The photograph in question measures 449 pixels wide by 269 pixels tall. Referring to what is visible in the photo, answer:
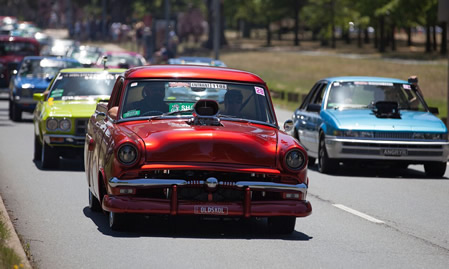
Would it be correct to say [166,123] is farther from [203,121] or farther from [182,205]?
[182,205]

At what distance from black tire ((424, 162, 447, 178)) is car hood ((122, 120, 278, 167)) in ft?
24.9

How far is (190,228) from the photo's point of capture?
1036cm

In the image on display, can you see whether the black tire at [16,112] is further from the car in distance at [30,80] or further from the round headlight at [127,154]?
the round headlight at [127,154]

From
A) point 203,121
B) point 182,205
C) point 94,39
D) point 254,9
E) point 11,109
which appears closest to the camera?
point 182,205

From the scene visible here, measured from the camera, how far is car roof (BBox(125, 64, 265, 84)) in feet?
35.3

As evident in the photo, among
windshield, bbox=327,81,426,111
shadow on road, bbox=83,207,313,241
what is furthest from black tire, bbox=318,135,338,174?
shadow on road, bbox=83,207,313,241

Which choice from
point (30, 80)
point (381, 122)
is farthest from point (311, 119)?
point (30, 80)

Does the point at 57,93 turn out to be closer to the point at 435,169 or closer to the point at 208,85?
the point at 435,169

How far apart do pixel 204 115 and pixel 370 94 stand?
818 cm

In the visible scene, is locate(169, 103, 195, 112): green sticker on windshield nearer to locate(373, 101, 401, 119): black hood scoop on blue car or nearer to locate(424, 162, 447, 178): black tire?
locate(373, 101, 401, 119): black hood scoop on blue car

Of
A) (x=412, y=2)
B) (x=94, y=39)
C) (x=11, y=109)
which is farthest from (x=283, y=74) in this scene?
(x=94, y=39)

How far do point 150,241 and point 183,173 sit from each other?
0.65 metres

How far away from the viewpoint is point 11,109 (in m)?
28.0

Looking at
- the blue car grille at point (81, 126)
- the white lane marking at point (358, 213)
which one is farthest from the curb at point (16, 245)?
the blue car grille at point (81, 126)
